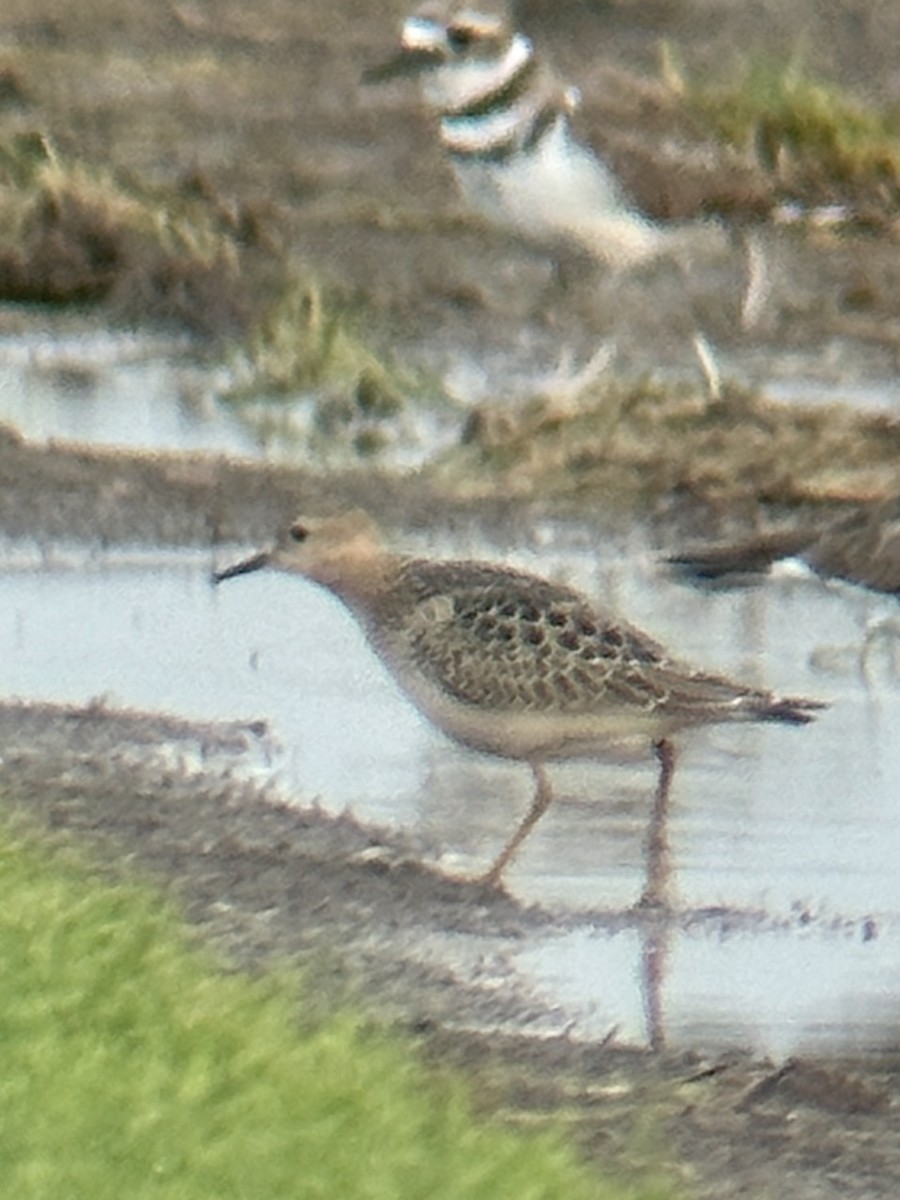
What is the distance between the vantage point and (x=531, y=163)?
47.4 feet

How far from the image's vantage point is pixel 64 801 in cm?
862

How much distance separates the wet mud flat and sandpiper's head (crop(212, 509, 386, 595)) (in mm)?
459

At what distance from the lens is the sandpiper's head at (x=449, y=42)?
15.8 metres

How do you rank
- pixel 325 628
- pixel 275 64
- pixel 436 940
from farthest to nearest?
pixel 275 64, pixel 325 628, pixel 436 940

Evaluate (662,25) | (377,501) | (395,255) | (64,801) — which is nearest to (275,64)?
(662,25)

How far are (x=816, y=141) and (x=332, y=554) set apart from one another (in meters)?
7.83

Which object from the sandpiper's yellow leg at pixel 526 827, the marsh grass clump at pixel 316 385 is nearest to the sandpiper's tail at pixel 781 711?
the sandpiper's yellow leg at pixel 526 827

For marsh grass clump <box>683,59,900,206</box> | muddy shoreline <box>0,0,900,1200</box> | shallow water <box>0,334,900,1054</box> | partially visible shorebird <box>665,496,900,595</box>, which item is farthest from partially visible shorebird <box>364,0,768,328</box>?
partially visible shorebird <box>665,496,900,595</box>

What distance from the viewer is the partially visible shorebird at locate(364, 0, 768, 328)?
14.4 meters

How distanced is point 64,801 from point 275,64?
12.2 metres

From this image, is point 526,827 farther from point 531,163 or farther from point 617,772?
point 531,163

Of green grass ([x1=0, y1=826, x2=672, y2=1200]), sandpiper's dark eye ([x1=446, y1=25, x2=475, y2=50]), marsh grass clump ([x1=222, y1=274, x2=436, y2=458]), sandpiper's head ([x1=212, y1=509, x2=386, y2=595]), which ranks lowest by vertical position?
marsh grass clump ([x1=222, y1=274, x2=436, y2=458])

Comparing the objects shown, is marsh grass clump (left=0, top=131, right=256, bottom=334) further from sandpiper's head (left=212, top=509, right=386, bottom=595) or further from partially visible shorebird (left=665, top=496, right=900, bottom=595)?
sandpiper's head (left=212, top=509, right=386, bottom=595)

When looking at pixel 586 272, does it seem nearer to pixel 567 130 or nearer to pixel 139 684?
pixel 567 130
